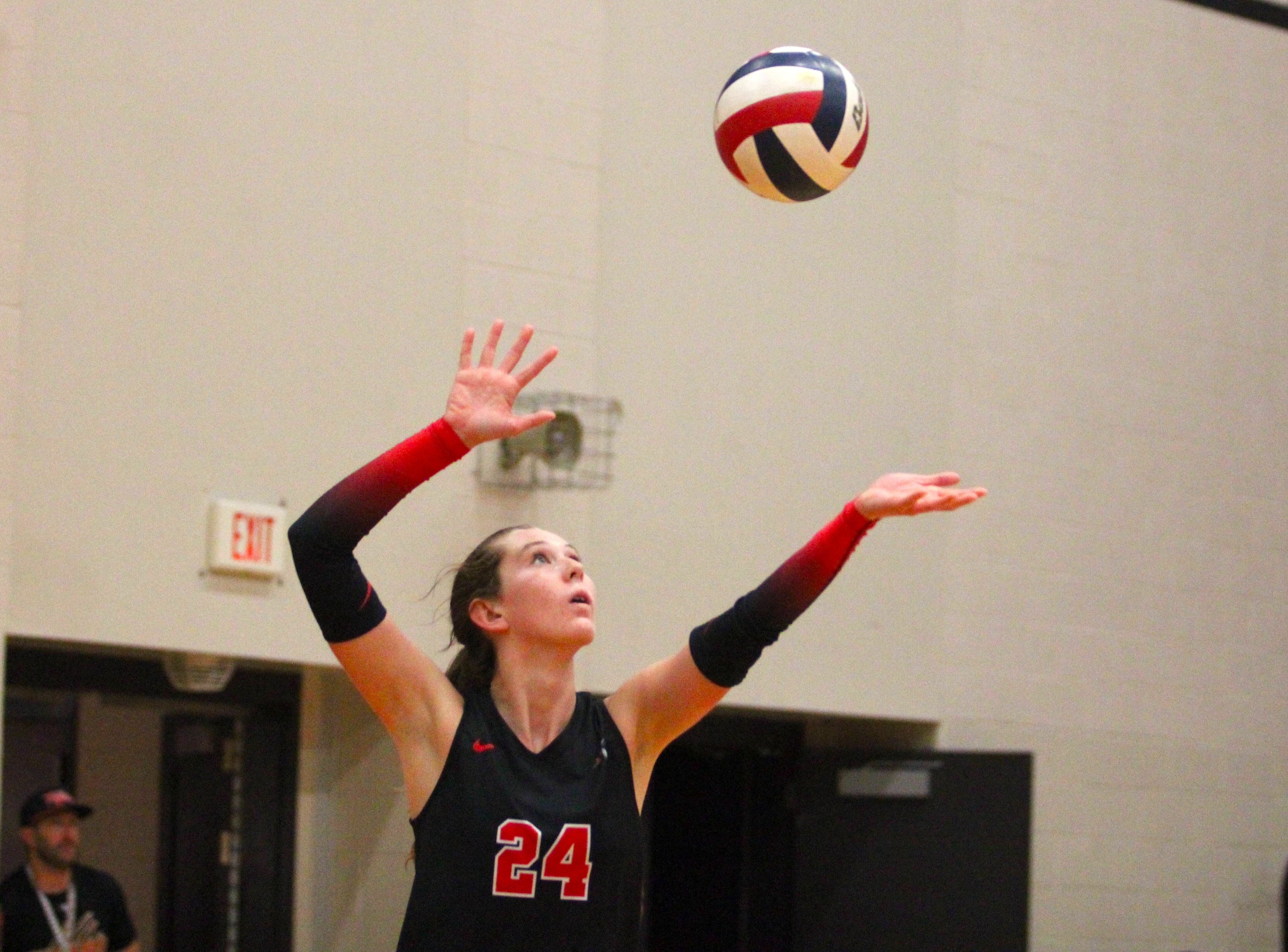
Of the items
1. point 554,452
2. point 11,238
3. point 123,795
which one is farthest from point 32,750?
point 11,238

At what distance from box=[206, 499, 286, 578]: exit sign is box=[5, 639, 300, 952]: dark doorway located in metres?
0.58

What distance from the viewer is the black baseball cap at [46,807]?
5.42 m

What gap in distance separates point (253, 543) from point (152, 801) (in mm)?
4398

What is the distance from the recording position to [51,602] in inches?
185

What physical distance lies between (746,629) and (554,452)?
3.01 meters

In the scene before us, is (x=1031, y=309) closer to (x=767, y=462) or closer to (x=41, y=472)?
(x=767, y=462)

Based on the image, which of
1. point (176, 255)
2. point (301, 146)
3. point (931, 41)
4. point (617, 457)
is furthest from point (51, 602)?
point (931, 41)

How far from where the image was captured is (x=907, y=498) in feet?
8.60

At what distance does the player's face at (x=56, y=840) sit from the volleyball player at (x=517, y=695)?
10.3 feet

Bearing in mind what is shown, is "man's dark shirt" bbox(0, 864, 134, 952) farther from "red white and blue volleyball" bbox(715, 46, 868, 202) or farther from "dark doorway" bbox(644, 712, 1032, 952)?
"red white and blue volleyball" bbox(715, 46, 868, 202)

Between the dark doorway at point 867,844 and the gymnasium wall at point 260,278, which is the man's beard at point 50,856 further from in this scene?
the dark doorway at point 867,844

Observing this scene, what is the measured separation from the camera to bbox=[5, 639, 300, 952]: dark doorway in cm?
560

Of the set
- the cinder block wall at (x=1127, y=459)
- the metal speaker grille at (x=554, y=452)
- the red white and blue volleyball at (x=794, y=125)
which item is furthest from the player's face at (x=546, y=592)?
the cinder block wall at (x=1127, y=459)

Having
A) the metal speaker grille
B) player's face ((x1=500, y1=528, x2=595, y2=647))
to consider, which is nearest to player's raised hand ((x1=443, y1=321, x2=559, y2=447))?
player's face ((x1=500, y1=528, x2=595, y2=647))
